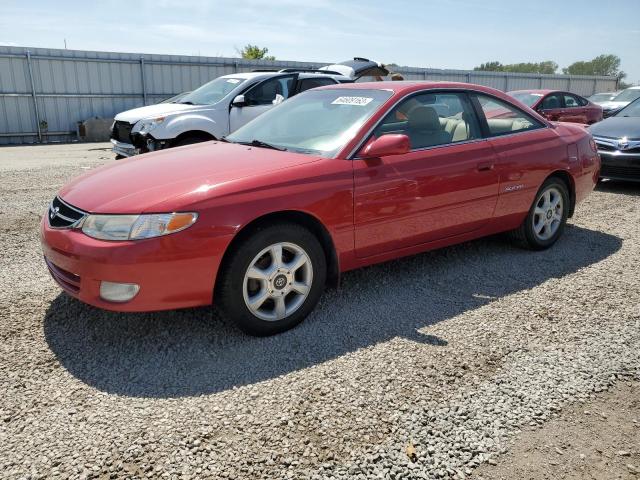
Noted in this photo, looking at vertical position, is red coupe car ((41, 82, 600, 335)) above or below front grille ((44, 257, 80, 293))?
above

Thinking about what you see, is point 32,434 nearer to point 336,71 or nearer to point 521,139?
point 521,139

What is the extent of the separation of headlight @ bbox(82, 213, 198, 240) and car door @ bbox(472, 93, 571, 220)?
9.09ft

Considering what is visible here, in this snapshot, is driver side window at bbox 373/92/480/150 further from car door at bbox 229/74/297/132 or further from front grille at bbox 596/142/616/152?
car door at bbox 229/74/297/132

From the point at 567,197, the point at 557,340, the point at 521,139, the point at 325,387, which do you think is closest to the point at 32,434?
the point at 325,387

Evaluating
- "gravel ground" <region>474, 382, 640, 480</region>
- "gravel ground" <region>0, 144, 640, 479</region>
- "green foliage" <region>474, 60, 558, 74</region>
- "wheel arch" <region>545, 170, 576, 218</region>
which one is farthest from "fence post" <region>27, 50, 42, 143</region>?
"green foliage" <region>474, 60, 558, 74</region>

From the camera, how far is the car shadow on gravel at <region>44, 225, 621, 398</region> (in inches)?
117

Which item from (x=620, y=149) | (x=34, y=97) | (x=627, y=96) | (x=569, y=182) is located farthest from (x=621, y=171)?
(x=34, y=97)

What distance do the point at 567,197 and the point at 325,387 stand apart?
142 inches

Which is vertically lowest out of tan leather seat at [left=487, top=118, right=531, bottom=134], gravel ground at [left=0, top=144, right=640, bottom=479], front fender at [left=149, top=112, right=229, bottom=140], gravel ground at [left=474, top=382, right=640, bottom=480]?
gravel ground at [left=474, top=382, right=640, bottom=480]

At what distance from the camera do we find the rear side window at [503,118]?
469 cm

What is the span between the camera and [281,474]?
2242 mm

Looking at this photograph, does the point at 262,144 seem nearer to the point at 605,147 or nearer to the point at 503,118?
the point at 503,118

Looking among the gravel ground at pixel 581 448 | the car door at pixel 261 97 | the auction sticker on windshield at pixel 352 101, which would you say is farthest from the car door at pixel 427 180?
the car door at pixel 261 97

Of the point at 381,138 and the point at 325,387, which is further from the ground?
the point at 381,138
